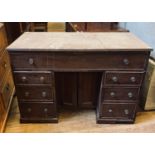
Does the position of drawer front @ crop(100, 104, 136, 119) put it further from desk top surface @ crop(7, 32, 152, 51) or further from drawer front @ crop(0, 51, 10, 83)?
drawer front @ crop(0, 51, 10, 83)

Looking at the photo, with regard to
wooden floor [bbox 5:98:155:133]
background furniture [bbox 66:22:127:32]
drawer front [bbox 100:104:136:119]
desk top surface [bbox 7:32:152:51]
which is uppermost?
desk top surface [bbox 7:32:152:51]

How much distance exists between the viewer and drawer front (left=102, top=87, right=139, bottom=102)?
1.67 metres

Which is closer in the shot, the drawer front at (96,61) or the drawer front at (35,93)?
the drawer front at (96,61)

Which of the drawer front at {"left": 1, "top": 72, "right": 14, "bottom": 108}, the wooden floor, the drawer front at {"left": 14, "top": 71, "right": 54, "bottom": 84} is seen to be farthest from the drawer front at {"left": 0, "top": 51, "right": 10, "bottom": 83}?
the wooden floor

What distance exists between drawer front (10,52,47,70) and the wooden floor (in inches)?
25.9

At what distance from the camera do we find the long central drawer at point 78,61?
1484 millimetres

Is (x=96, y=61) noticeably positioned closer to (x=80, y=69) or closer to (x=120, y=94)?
(x=80, y=69)

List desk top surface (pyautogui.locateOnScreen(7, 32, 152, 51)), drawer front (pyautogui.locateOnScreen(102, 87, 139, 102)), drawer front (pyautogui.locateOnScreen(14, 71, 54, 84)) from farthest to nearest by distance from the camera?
drawer front (pyautogui.locateOnScreen(102, 87, 139, 102)), drawer front (pyautogui.locateOnScreen(14, 71, 54, 84)), desk top surface (pyautogui.locateOnScreen(7, 32, 152, 51))

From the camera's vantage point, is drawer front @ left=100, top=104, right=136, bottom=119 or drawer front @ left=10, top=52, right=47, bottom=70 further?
drawer front @ left=100, top=104, right=136, bottom=119

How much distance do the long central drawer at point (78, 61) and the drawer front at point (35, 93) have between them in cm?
21

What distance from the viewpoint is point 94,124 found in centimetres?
188

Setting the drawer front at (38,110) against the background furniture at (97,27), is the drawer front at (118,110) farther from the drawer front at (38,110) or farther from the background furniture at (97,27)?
the background furniture at (97,27)

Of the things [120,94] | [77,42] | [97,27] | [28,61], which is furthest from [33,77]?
[97,27]

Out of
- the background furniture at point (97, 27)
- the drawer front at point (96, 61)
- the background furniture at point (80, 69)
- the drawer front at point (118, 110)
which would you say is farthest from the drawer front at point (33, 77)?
the background furniture at point (97, 27)
